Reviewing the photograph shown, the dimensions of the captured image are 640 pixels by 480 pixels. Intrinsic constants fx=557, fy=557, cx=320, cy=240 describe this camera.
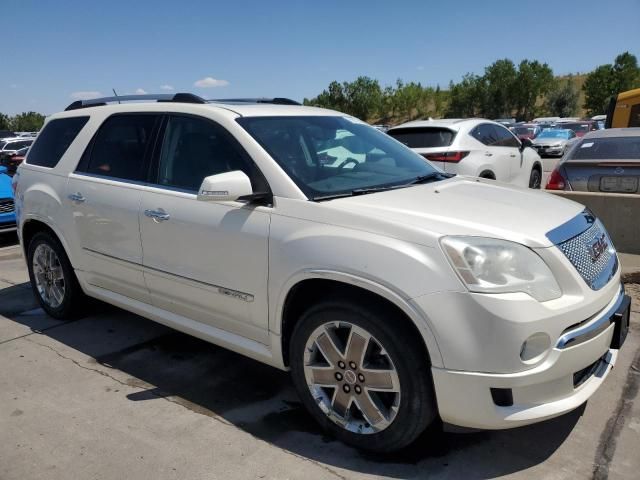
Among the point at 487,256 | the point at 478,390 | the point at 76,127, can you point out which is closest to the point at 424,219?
the point at 487,256

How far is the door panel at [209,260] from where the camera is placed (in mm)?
3084

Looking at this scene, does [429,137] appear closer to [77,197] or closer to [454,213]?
[77,197]

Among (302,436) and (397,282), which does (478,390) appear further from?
(302,436)

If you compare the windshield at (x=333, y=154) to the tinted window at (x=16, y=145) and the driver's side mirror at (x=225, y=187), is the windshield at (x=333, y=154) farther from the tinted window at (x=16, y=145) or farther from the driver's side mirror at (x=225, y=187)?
the tinted window at (x=16, y=145)

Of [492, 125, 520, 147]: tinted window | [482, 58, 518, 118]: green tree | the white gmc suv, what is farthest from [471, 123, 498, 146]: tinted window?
[482, 58, 518, 118]: green tree

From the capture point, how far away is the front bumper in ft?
7.96

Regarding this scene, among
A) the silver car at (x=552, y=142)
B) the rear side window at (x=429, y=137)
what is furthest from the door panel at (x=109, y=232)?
the silver car at (x=552, y=142)

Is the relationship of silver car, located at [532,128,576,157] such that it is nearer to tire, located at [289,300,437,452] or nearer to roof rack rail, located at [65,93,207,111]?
roof rack rail, located at [65,93,207,111]

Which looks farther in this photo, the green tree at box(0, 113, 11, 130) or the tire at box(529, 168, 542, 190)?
the green tree at box(0, 113, 11, 130)

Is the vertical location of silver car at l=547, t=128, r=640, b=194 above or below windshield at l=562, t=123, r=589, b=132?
above

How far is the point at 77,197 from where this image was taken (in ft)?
13.9

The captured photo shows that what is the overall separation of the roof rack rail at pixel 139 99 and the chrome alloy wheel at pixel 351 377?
193cm

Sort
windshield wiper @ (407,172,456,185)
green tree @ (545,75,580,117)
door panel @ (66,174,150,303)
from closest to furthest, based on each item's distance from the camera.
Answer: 1. windshield wiper @ (407,172,456,185)
2. door panel @ (66,174,150,303)
3. green tree @ (545,75,580,117)

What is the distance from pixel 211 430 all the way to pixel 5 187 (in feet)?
24.5
